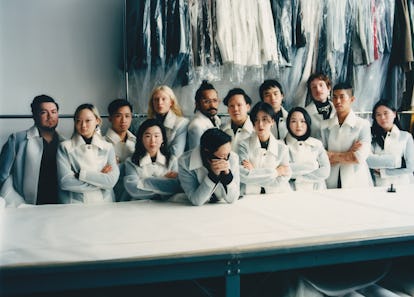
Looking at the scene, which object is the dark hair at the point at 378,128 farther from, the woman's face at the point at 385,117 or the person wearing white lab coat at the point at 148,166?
the person wearing white lab coat at the point at 148,166

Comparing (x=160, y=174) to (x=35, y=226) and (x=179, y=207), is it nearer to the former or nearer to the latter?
(x=179, y=207)

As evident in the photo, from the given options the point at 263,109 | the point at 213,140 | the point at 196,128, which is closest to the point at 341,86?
the point at 263,109

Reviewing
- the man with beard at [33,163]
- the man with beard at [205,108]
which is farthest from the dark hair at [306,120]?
the man with beard at [33,163]

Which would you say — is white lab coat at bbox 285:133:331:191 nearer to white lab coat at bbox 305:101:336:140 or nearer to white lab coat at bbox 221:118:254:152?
white lab coat at bbox 305:101:336:140

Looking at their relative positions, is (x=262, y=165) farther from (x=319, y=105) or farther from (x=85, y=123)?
(x=85, y=123)

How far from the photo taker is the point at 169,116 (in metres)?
2.79

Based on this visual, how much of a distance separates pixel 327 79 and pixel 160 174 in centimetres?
144

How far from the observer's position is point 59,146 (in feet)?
8.37

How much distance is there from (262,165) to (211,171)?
0.60 meters

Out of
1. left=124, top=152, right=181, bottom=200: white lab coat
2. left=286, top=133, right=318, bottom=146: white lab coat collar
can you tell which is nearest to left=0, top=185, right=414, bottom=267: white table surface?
left=124, top=152, right=181, bottom=200: white lab coat

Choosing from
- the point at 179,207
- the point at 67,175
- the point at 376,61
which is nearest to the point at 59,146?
the point at 67,175

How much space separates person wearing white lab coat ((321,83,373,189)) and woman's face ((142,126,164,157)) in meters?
1.26

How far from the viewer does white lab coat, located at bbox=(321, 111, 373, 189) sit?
121 inches

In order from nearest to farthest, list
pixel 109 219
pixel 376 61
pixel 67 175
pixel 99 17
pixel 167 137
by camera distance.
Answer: pixel 109 219, pixel 67 175, pixel 167 137, pixel 99 17, pixel 376 61
